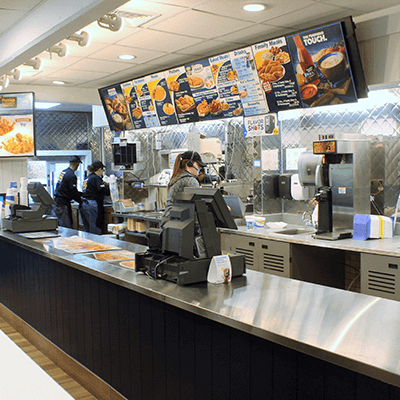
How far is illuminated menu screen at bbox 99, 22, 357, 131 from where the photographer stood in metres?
4.41

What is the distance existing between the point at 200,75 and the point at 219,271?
3.75 metres

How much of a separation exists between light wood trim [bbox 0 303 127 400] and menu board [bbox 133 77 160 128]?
3.36 meters

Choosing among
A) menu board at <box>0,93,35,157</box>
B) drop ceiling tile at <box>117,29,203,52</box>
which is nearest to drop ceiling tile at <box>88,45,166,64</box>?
drop ceiling tile at <box>117,29,203,52</box>

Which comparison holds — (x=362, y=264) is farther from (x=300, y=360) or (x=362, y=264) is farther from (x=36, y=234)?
(x=36, y=234)

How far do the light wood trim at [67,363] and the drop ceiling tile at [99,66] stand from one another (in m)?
3.18

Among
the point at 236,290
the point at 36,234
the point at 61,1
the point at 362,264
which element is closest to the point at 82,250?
the point at 36,234

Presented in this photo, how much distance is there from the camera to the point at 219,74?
5547 millimetres

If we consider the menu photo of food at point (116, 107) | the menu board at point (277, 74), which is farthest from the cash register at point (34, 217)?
the menu photo of food at point (116, 107)

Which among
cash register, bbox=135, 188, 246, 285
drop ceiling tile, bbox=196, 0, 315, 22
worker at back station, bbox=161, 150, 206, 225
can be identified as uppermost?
drop ceiling tile, bbox=196, 0, 315, 22

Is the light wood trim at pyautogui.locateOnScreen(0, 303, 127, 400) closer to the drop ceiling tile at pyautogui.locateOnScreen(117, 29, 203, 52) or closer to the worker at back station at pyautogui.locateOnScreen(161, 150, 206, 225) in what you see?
the worker at back station at pyautogui.locateOnScreen(161, 150, 206, 225)

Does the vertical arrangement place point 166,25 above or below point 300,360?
above

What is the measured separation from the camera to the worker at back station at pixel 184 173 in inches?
167

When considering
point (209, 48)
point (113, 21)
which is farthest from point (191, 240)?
point (209, 48)

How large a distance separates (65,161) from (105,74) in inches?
170
